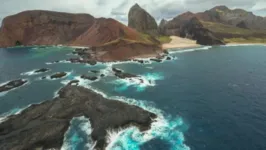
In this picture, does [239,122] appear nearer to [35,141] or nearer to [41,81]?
[35,141]

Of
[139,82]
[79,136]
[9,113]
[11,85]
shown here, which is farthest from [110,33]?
[79,136]

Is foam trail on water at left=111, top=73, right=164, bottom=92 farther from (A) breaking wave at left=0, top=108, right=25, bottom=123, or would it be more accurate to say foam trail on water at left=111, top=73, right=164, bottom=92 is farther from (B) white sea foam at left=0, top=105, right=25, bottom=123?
(A) breaking wave at left=0, top=108, right=25, bottom=123

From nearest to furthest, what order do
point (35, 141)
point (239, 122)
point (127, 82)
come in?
point (35, 141) → point (239, 122) → point (127, 82)

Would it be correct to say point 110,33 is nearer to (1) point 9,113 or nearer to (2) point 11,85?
(2) point 11,85

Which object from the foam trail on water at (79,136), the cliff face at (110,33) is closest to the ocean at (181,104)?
the foam trail on water at (79,136)

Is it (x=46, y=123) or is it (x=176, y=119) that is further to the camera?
(x=176, y=119)

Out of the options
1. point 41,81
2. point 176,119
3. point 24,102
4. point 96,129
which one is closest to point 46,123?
point 96,129
